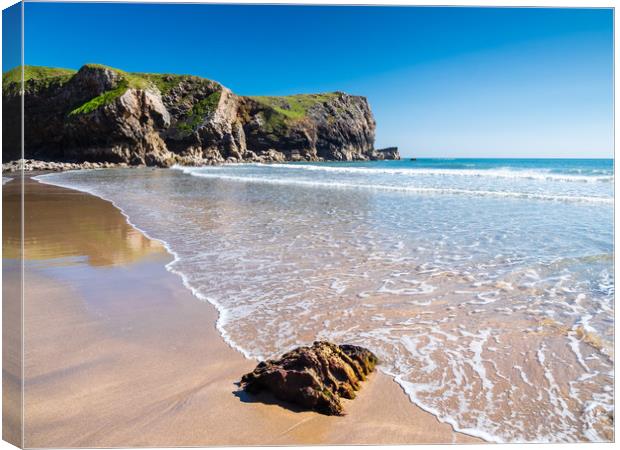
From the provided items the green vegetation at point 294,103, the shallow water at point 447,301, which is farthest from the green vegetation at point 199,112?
the shallow water at point 447,301

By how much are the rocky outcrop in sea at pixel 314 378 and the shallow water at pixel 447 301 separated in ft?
1.17

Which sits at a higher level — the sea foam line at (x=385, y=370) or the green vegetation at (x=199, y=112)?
the green vegetation at (x=199, y=112)

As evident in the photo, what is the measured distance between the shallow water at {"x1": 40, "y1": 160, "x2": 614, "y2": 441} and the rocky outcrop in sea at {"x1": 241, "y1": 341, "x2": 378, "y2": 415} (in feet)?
1.17

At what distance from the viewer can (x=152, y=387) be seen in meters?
2.50

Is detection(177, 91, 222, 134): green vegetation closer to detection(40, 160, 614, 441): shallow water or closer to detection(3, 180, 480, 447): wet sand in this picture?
detection(40, 160, 614, 441): shallow water

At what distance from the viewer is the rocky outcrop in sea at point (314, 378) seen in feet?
7.41

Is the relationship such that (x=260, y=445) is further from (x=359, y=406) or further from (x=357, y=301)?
(x=357, y=301)

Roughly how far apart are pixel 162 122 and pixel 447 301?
60.9 meters

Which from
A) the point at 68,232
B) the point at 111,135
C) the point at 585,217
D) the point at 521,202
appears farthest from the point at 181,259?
the point at 111,135

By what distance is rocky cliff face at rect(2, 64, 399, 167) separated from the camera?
2002 inches

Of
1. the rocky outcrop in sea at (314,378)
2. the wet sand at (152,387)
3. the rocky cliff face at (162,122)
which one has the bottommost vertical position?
the wet sand at (152,387)

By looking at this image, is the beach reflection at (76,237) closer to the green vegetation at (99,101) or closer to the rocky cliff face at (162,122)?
the rocky cliff face at (162,122)

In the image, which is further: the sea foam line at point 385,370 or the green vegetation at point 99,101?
the green vegetation at point 99,101

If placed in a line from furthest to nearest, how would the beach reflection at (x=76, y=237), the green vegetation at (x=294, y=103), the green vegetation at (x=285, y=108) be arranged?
the green vegetation at (x=294, y=103) → the green vegetation at (x=285, y=108) → the beach reflection at (x=76, y=237)
